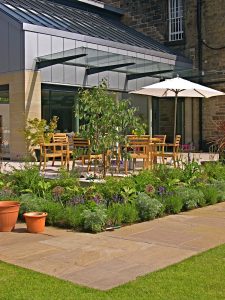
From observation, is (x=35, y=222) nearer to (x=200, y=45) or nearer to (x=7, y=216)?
(x=7, y=216)

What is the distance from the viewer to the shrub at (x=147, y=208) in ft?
23.3

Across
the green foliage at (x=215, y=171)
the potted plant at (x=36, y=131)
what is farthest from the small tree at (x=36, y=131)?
the green foliage at (x=215, y=171)

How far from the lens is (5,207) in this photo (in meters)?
6.37

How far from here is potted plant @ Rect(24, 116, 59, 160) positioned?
1502cm

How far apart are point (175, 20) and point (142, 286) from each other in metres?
20.2

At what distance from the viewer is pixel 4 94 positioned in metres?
16.4

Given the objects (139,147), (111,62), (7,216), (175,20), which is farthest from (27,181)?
(175,20)

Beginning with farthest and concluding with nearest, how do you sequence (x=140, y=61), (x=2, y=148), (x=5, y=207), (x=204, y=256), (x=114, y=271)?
1. (x=140, y=61)
2. (x=2, y=148)
3. (x=5, y=207)
4. (x=204, y=256)
5. (x=114, y=271)

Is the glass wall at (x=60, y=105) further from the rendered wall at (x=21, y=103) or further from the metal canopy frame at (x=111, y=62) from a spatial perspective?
the metal canopy frame at (x=111, y=62)

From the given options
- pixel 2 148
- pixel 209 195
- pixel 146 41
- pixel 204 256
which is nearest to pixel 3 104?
pixel 2 148

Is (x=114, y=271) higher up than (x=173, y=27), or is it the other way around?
(x=173, y=27)

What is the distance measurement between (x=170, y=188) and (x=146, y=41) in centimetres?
1471

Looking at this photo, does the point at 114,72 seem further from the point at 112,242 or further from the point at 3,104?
the point at 112,242

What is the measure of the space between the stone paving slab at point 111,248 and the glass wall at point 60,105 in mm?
9807
